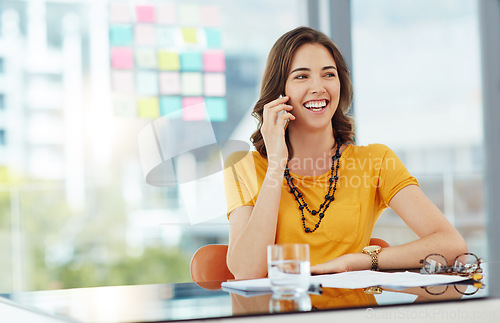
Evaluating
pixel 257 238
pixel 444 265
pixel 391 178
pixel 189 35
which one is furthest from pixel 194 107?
pixel 444 265

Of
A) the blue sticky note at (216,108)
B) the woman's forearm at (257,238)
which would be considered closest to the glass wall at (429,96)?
the blue sticky note at (216,108)

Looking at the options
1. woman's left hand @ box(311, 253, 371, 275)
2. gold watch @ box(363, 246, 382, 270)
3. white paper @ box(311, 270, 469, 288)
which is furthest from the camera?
gold watch @ box(363, 246, 382, 270)

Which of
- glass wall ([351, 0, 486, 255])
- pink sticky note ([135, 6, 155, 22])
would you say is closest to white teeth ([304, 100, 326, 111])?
glass wall ([351, 0, 486, 255])

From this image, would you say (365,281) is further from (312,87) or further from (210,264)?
(312,87)

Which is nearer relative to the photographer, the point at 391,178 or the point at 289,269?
the point at 289,269

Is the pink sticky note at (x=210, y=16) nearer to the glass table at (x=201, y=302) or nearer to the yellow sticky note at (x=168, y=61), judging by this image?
the yellow sticky note at (x=168, y=61)

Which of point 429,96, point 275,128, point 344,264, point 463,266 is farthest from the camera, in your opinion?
point 429,96

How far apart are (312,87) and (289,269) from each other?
1053mm

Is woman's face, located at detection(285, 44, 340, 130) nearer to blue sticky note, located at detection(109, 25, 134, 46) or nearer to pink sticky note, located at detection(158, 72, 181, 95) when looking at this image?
pink sticky note, located at detection(158, 72, 181, 95)

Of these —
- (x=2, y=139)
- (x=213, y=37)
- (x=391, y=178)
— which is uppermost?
(x=213, y=37)

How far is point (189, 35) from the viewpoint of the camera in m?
4.31

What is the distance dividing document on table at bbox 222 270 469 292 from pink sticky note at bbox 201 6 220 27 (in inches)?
138

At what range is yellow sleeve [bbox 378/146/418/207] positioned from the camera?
1.80m

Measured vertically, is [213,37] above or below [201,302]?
above
